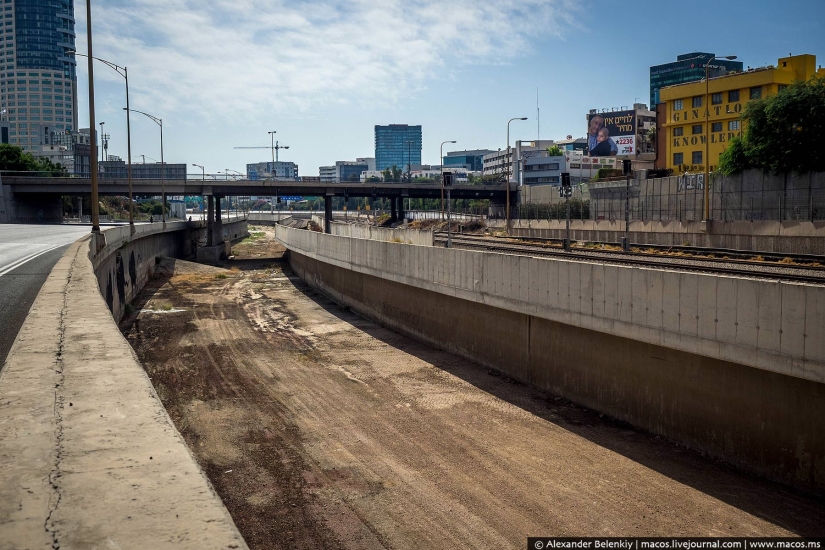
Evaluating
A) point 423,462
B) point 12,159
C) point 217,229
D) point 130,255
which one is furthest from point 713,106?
point 12,159

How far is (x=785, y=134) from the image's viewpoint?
150 feet

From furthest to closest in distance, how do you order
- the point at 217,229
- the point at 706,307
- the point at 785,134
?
the point at 217,229 < the point at 785,134 < the point at 706,307

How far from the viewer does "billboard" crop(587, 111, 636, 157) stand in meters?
148

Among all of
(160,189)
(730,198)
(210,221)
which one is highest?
(160,189)

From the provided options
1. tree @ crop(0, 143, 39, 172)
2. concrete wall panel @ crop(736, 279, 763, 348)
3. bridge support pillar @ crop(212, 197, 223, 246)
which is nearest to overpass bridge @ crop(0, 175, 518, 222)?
bridge support pillar @ crop(212, 197, 223, 246)

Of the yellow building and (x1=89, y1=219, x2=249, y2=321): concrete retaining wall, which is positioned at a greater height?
the yellow building

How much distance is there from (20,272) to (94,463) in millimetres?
19381

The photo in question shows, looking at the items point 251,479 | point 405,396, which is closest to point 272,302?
point 405,396

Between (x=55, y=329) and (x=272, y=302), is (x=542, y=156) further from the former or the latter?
(x=55, y=329)

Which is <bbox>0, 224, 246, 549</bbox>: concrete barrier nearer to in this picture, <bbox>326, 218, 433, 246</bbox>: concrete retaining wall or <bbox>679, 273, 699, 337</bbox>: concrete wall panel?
<bbox>679, 273, 699, 337</bbox>: concrete wall panel

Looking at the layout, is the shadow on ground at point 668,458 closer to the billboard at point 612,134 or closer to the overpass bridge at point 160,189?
the overpass bridge at point 160,189

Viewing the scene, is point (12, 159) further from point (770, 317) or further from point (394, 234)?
point (770, 317)

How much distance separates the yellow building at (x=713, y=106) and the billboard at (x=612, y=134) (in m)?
71.5

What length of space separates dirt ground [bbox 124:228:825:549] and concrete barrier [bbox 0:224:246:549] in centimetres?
389
